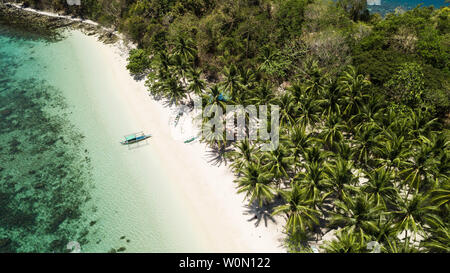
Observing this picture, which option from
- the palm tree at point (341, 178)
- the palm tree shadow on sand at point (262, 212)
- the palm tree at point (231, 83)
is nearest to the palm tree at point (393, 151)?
the palm tree at point (341, 178)

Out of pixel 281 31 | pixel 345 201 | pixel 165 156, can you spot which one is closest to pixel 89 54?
pixel 165 156

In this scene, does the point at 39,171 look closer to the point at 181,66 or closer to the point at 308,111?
the point at 181,66

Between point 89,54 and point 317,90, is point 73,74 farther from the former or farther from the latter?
point 317,90

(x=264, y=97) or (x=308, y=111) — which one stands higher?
(x=264, y=97)

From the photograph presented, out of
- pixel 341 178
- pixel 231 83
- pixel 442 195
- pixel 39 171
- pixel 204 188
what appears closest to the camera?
pixel 442 195

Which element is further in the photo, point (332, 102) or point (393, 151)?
point (332, 102)

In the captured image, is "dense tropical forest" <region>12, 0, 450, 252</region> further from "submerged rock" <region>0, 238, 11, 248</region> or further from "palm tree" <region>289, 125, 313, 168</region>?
"submerged rock" <region>0, 238, 11, 248</region>

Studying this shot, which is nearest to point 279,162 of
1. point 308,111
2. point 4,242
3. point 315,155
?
point 315,155
